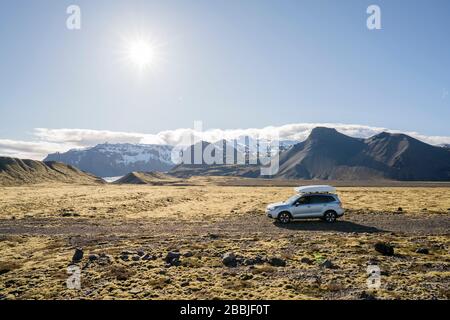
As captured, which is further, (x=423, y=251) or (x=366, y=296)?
(x=423, y=251)

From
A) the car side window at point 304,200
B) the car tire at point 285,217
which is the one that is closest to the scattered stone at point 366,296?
the car tire at point 285,217

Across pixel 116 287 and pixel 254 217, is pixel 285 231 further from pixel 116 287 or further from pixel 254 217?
pixel 116 287

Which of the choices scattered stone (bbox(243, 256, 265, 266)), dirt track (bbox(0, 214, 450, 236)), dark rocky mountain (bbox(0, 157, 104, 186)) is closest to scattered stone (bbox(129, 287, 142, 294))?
scattered stone (bbox(243, 256, 265, 266))

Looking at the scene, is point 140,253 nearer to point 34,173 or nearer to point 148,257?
point 148,257

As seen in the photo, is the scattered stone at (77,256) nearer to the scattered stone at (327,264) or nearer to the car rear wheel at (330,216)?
the scattered stone at (327,264)

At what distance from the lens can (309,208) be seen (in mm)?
27109

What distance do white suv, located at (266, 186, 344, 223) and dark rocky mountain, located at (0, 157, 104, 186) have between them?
118 m

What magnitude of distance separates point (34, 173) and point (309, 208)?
464 feet

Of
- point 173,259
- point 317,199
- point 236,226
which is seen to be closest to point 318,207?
point 317,199

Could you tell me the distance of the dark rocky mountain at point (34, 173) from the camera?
127 metres

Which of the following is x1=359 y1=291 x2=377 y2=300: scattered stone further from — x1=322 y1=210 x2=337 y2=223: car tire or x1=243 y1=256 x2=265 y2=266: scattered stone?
x1=322 y1=210 x2=337 y2=223: car tire

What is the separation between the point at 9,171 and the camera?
132 metres

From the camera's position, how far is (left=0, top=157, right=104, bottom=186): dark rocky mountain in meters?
127
